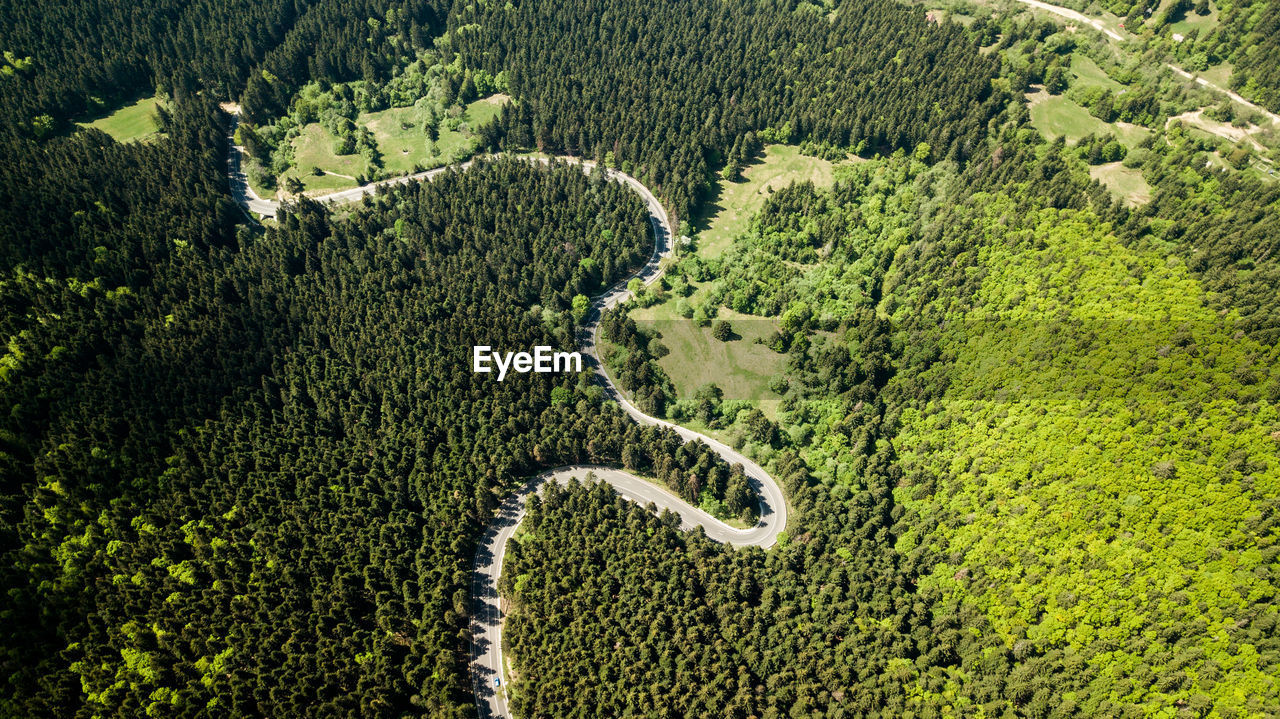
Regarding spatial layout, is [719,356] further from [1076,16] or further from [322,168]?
[1076,16]

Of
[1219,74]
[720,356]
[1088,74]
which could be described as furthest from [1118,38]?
[720,356]

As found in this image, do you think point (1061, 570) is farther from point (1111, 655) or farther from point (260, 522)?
point (260, 522)

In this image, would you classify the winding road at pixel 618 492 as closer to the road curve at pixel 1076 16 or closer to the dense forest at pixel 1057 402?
the dense forest at pixel 1057 402

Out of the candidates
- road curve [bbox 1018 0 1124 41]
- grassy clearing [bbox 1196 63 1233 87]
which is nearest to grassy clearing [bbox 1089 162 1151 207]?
grassy clearing [bbox 1196 63 1233 87]

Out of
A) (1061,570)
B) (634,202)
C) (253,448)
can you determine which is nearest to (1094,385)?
(1061,570)

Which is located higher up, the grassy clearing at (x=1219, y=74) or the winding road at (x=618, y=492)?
the grassy clearing at (x=1219, y=74)

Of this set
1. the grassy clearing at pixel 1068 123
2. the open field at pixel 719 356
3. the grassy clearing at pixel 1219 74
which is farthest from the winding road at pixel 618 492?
the grassy clearing at pixel 1219 74
